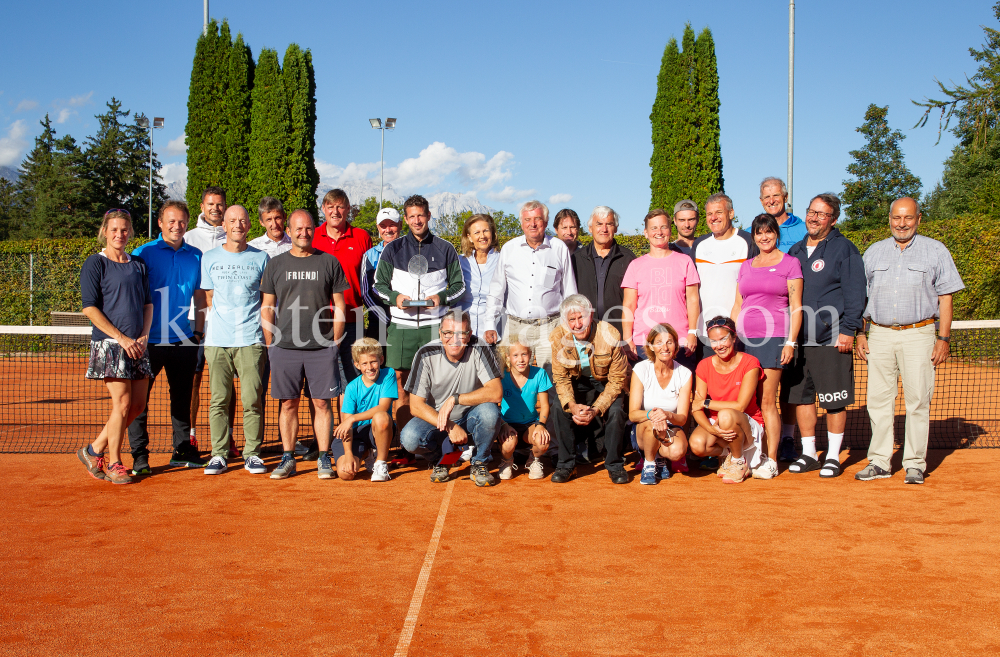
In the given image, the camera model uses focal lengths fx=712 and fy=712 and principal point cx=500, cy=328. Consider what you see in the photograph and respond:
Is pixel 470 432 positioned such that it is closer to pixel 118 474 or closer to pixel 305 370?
pixel 305 370

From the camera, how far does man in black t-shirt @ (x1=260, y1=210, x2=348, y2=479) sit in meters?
5.65

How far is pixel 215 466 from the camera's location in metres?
5.83

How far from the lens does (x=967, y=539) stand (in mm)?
4219

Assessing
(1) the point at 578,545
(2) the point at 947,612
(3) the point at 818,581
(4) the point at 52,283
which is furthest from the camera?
(4) the point at 52,283

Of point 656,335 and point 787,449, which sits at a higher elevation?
point 656,335

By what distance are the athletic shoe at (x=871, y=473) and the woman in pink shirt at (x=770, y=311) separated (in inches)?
24.9

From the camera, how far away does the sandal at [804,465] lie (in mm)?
5859

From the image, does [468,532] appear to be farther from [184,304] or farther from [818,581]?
[184,304]

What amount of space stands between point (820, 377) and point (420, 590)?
3897mm

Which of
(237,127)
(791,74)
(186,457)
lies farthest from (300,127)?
(186,457)

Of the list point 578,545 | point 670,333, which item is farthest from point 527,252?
point 578,545

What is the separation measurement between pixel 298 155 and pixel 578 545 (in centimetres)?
1797

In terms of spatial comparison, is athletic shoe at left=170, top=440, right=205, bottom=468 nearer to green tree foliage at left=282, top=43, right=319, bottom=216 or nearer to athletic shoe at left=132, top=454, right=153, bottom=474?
athletic shoe at left=132, top=454, right=153, bottom=474

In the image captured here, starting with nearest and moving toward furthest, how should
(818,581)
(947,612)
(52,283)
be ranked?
(947,612)
(818,581)
(52,283)
